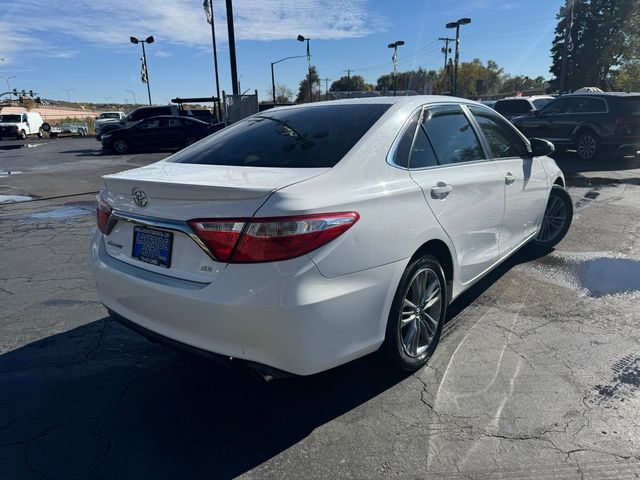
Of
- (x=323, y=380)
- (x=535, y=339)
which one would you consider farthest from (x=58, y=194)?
(x=535, y=339)

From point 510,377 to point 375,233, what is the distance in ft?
4.52

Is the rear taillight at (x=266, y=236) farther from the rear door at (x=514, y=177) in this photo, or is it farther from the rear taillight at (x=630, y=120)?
the rear taillight at (x=630, y=120)

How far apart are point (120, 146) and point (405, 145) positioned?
67.6ft

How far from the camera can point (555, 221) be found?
562 cm

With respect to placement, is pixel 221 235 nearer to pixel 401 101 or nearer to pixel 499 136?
pixel 401 101

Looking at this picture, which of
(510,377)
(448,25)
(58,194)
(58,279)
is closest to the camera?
(510,377)

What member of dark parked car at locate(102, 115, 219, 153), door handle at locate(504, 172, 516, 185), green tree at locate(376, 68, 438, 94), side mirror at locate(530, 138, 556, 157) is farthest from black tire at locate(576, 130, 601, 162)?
green tree at locate(376, 68, 438, 94)

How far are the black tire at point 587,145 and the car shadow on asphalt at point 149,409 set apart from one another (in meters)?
12.0

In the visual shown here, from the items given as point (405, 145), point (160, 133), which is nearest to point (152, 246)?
point (405, 145)

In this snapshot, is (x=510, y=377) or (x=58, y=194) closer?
(x=510, y=377)

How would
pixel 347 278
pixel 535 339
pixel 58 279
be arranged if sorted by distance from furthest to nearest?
pixel 58 279 → pixel 535 339 → pixel 347 278

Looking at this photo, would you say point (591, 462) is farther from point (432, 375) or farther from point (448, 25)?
point (448, 25)

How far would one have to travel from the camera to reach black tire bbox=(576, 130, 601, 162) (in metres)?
12.7

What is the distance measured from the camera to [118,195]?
285 centimetres
